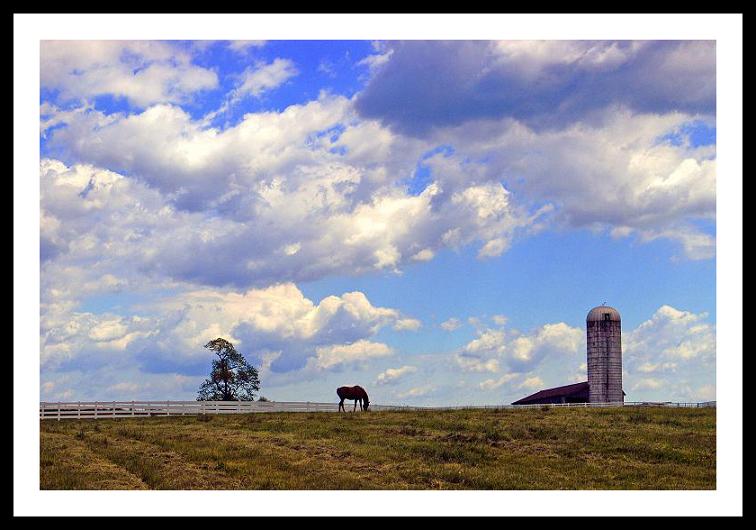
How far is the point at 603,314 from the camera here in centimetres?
6825

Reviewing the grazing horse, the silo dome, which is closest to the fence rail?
the grazing horse

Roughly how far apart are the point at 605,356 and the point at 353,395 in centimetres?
2437

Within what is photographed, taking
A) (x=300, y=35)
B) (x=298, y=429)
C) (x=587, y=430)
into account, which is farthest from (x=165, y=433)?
(x=300, y=35)

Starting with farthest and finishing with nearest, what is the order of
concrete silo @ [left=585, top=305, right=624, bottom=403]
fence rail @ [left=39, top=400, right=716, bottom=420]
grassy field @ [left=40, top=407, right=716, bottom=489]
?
concrete silo @ [left=585, top=305, right=624, bottom=403] → fence rail @ [left=39, top=400, right=716, bottom=420] → grassy field @ [left=40, top=407, right=716, bottom=489]

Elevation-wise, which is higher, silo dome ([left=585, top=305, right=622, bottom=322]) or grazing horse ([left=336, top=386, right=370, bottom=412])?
silo dome ([left=585, top=305, right=622, bottom=322])

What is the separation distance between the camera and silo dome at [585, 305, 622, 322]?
68.1 meters

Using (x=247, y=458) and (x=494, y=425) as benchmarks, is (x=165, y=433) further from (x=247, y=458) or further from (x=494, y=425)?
(x=494, y=425)

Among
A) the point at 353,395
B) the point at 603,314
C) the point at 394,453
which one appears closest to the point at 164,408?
the point at 353,395

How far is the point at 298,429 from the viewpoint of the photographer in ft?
127

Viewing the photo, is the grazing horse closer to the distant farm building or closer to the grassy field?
the grassy field

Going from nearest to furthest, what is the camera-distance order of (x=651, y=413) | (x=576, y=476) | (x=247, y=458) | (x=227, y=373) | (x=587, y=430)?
1. (x=576, y=476)
2. (x=247, y=458)
3. (x=587, y=430)
4. (x=651, y=413)
5. (x=227, y=373)

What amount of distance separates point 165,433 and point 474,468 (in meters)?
16.4
